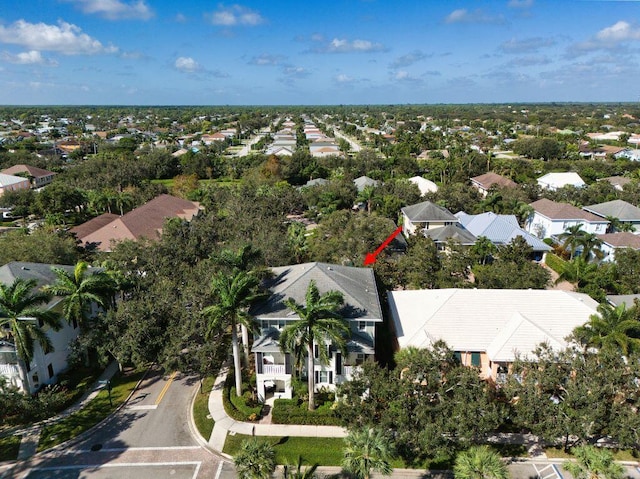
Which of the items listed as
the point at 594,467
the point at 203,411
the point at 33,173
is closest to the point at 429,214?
the point at 203,411

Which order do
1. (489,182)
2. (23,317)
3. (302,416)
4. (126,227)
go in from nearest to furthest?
(302,416), (23,317), (126,227), (489,182)

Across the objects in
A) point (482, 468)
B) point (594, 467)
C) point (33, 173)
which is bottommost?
point (594, 467)

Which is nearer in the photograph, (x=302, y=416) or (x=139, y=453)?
(x=139, y=453)

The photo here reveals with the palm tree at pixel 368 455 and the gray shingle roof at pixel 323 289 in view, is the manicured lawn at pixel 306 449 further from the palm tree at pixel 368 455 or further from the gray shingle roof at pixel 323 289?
the gray shingle roof at pixel 323 289

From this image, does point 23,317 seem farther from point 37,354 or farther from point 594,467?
point 594,467

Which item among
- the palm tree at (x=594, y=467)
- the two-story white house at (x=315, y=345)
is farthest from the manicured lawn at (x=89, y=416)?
the palm tree at (x=594, y=467)


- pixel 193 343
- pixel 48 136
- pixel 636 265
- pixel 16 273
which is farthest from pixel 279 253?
pixel 48 136

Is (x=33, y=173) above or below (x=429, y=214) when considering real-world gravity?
below

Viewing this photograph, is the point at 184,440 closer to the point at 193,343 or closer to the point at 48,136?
the point at 193,343
